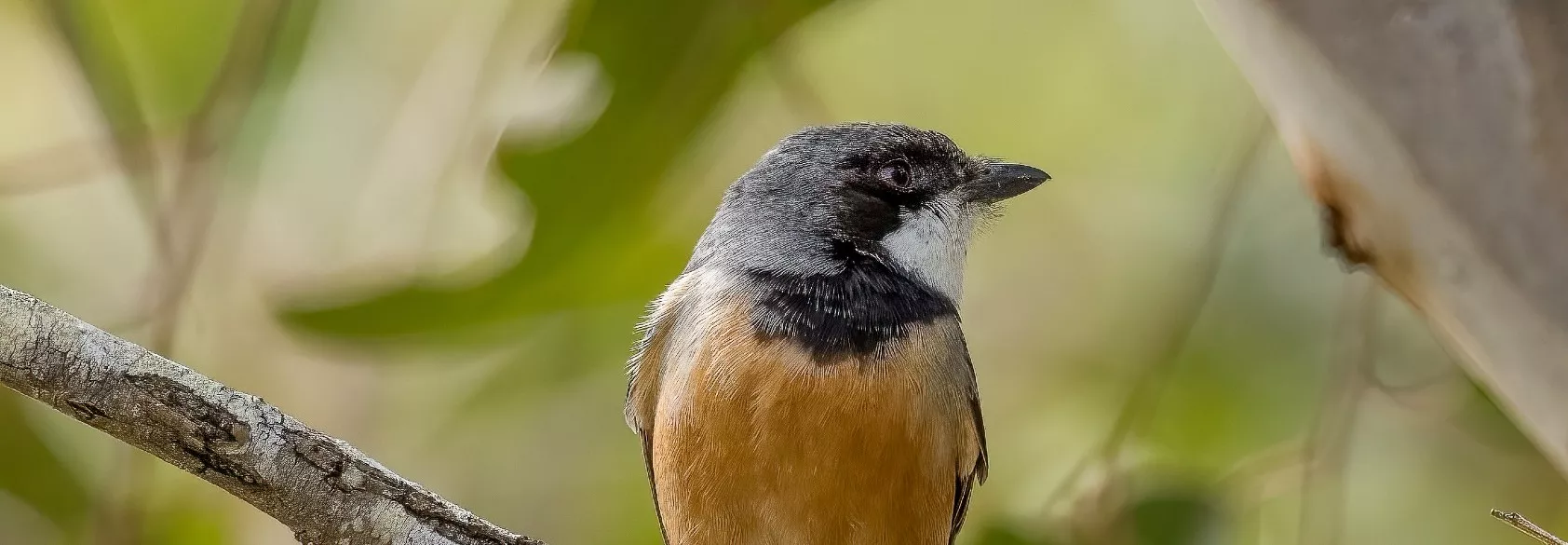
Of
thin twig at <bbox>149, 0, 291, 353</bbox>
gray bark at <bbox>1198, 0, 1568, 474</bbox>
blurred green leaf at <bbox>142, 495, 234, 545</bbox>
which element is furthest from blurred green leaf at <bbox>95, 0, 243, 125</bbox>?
gray bark at <bbox>1198, 0, 1568, 474</bbox>

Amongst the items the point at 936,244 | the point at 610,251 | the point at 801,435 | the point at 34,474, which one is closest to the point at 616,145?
the point at 610,251

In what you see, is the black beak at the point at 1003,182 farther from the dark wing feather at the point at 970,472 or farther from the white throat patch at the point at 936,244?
the dark wing feather at the point at 970,472

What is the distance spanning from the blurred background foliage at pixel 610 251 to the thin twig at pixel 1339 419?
19mm

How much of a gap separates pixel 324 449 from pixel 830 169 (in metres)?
1.45

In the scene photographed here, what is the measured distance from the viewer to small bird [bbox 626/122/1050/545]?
8.36 feet

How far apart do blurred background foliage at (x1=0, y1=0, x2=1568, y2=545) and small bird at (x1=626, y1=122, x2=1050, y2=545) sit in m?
0.60

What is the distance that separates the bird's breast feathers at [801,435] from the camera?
253 cm

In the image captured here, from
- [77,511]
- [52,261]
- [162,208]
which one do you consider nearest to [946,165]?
[162,208]

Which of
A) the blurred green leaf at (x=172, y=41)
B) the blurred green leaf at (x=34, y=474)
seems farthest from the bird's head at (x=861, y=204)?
the blurred green leaf at (x=34, y=474)

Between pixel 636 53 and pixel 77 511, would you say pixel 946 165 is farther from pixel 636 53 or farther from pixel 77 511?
pixel 77 511

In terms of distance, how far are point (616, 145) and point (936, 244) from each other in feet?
3.23

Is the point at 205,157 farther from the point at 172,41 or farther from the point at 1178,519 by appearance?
the point at 1178,519

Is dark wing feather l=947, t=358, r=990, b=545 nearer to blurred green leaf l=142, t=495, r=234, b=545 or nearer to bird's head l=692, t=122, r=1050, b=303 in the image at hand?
bird's head l=692, t=122, r=1050, b=303

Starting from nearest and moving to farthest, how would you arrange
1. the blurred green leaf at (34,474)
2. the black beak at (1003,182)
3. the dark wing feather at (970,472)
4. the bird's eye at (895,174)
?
1. the dark wing feather at (970,472)
2. the bird's eye at (895,174)
3. the black beak at (1003,182)
4. the blurred green leaf at (34,474)
